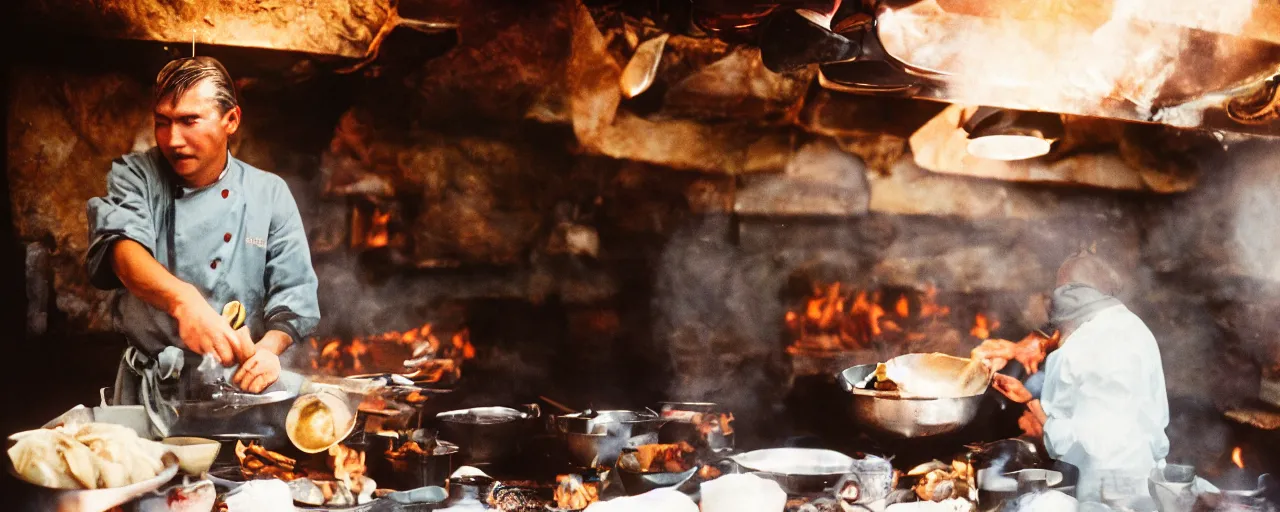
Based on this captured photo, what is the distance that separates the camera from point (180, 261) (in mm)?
3227

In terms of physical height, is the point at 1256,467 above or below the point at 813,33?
below

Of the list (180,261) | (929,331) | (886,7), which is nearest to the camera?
(180,261)

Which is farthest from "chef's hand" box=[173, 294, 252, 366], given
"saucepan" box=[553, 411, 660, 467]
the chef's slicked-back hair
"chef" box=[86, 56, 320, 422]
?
"saucepan" box=[553, 411, 660, 467]

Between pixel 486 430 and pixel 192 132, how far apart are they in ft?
5.48

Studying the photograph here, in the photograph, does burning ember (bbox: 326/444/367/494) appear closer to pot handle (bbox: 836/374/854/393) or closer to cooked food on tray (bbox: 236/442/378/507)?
cooked food on tray (bbox: 236/442/378/507)

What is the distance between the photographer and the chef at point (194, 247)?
319 centimetres

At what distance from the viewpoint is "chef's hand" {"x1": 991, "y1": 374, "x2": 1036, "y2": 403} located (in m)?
3.82

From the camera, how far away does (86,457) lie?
3.09 metres

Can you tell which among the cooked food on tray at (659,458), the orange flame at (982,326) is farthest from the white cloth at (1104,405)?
the cooked food on tray at (659,458)

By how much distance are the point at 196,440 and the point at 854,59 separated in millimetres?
3127

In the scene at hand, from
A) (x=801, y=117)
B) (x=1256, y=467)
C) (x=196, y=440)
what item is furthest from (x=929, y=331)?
(x=196, y=440)

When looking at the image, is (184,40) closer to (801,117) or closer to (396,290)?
(396,290)

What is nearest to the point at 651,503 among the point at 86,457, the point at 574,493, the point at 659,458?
the point at 659,458

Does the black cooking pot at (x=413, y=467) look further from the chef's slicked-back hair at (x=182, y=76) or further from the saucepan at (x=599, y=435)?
the chef's slicked-back hair at (x=182, y=76)
